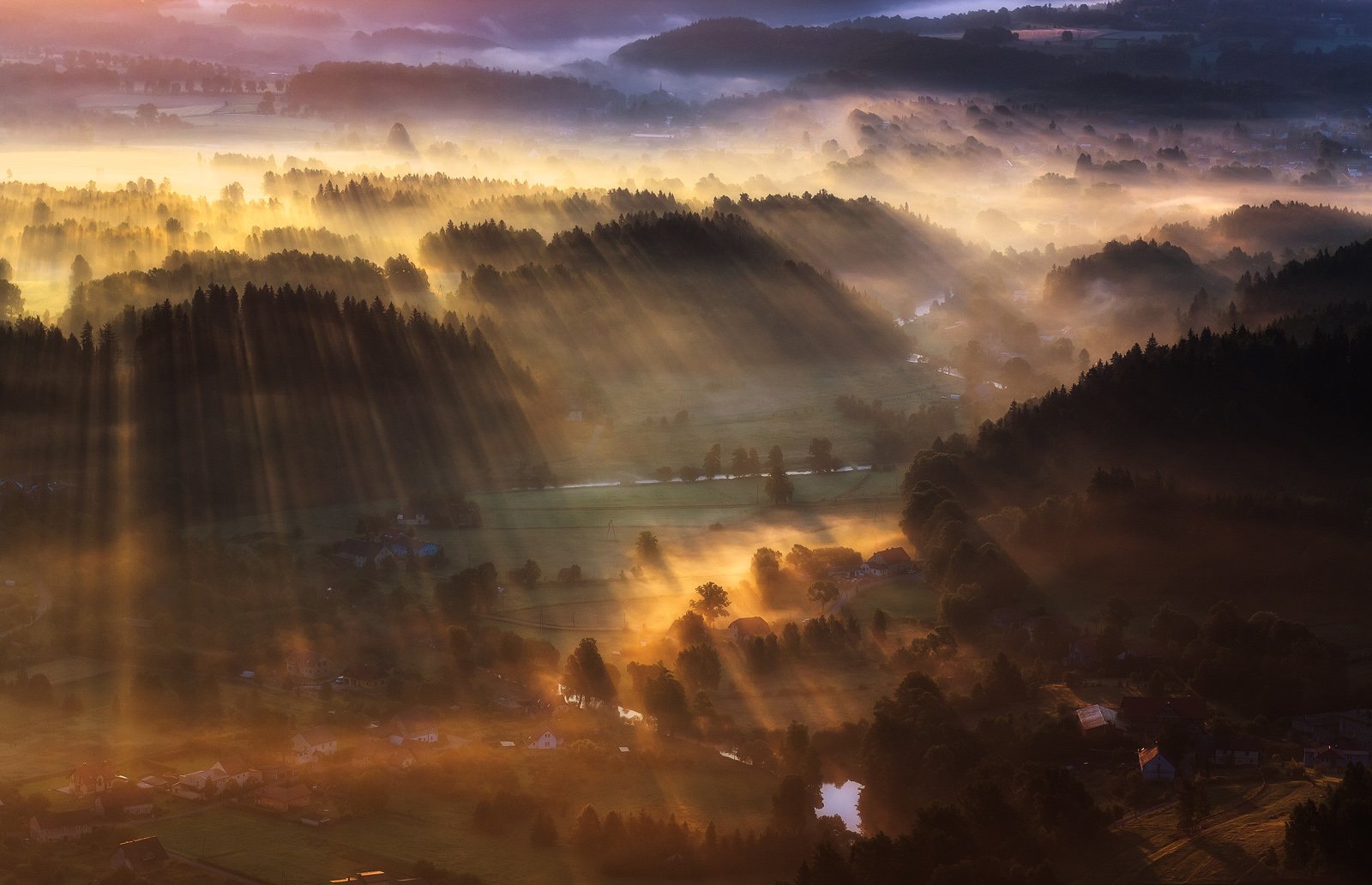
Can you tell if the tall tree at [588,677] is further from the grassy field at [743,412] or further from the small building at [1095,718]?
the grassy field at [743,412]

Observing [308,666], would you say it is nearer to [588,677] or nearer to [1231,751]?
[588,677]

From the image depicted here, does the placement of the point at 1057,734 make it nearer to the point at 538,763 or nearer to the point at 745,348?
the point at 538,763

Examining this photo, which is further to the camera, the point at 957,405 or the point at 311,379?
the point at 957,405

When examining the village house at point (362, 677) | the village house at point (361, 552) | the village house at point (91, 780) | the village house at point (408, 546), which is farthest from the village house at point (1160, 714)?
the village house at point (361, 552)

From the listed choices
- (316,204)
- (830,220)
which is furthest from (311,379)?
(830,220)

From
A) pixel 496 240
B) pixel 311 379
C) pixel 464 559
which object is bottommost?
pixel 464 559

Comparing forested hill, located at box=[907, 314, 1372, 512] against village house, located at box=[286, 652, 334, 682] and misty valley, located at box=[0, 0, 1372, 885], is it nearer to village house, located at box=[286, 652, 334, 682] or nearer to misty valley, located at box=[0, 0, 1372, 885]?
misty valley, located at box=[0, 0, 1372, 885]
